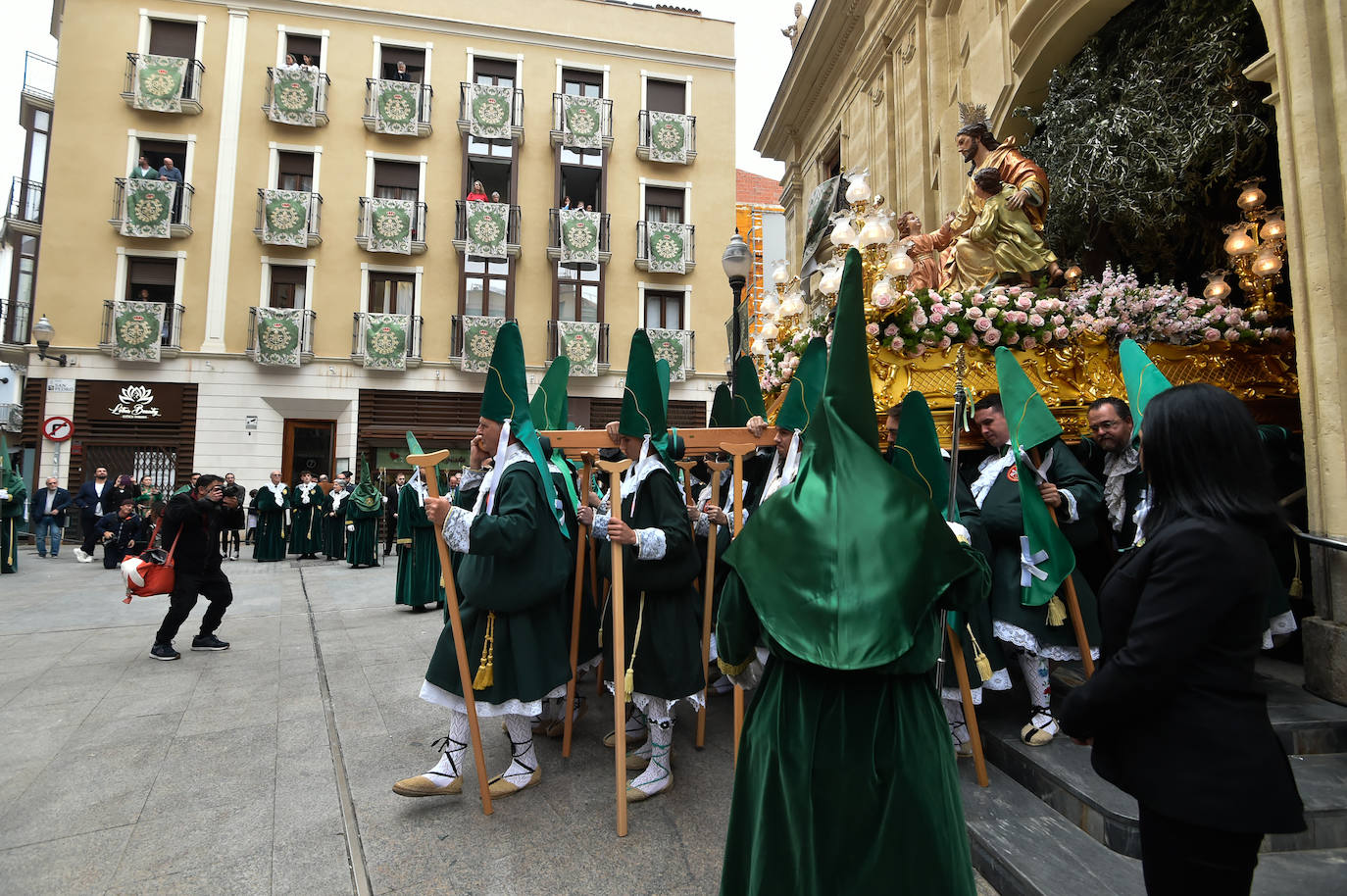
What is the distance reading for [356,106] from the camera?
66.3 ft

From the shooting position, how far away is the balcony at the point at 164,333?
59.5ft

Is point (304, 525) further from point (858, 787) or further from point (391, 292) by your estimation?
point (858, 787)

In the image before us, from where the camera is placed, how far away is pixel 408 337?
64.9 ft

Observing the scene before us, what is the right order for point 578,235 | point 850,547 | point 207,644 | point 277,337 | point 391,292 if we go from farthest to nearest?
point 578,235 → point 391,292 → point 277,337 → point 207,644 → point 850,547

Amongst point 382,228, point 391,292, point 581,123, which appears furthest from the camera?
point 581,123

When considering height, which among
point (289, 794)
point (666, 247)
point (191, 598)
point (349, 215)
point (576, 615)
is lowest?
point (289, 794)

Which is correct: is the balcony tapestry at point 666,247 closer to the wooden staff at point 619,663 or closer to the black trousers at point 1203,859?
the wooden staff at point 619,663

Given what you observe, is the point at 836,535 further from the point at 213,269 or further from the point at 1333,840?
the point at 213,269

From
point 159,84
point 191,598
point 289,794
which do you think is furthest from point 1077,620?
point 159,84

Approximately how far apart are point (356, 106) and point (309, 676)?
1943cm

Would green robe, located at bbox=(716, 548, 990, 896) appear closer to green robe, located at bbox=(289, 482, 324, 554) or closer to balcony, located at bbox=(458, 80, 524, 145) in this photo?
green robe, located at bbox=(289, 482, 324, 554)

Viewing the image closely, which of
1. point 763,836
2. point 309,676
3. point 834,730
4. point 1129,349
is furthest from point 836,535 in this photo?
point 309,676

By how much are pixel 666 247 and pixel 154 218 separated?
44.9ft

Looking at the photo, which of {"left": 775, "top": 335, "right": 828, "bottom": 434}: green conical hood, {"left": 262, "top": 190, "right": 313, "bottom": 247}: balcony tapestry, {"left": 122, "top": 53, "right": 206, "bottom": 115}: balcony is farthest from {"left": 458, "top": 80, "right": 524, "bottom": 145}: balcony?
{"left": 775, "top": 335, "right": 828, "bottom": 434}: green conical hood
